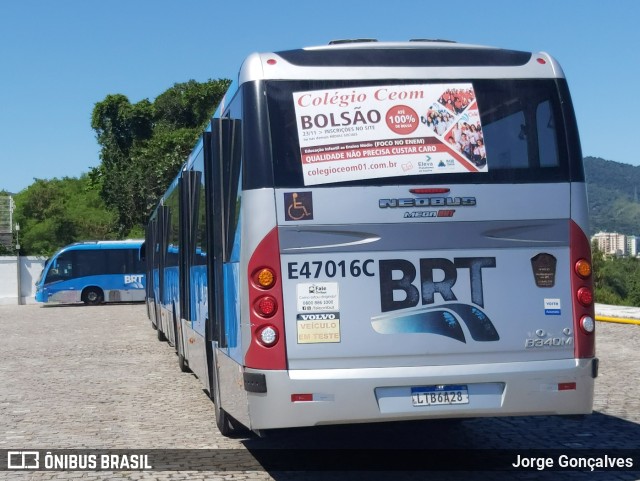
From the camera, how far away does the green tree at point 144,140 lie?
195 feet

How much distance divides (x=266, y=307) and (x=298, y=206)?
0.73 metres

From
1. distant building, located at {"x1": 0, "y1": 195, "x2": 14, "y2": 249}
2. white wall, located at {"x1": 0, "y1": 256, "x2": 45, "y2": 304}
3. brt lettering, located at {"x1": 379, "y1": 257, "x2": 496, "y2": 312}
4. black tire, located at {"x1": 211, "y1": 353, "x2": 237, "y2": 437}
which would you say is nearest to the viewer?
brt lettering, located at {"x1": 379, "y1": 257, "x2": 496, "y2": 312}

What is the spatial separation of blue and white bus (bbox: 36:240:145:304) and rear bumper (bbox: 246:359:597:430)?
128 feet

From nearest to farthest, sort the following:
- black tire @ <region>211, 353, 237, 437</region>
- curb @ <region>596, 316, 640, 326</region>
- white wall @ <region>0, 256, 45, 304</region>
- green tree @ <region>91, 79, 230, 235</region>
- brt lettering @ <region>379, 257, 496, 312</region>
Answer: brt lettering @ <region>379, 257, 496, 312</region>
black tire @ <region>211, 353, 237, 437</region>
curb @ <region>596, 316, 640, 326</region>
white wall @ <region>0, 256, 45, 304</region>
green tree @ <region>91, 79, 230, 235</region>

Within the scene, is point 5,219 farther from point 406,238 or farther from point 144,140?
point 406,238

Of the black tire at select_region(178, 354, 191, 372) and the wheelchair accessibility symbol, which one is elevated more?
the wheelchair accessibility symbol

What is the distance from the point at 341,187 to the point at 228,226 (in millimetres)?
1126

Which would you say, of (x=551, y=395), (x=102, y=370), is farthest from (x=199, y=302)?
(x=102, y=370)

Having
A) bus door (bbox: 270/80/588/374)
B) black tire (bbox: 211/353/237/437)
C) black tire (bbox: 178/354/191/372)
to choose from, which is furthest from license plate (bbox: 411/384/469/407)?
black tire (bbox: 178/354/191/372)

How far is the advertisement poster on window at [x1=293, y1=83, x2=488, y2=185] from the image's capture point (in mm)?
6918

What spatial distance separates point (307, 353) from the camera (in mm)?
6707

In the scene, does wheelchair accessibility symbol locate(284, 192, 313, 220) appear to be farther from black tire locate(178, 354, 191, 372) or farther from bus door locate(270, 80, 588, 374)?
black tire locate(178, 354, 191, 372)

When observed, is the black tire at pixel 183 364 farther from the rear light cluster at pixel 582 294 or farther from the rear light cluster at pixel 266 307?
the rear light cluster at pixel 582 294

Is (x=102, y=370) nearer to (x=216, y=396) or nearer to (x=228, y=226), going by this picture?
(x=216, y=396)
